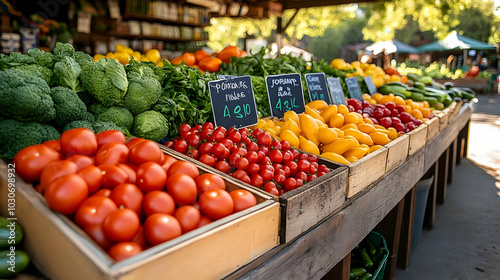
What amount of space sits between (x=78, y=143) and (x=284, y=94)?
187 centimetres

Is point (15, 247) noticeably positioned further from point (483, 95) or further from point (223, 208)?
point (483, 95)

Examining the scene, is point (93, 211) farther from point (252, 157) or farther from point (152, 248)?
point (252, 157)

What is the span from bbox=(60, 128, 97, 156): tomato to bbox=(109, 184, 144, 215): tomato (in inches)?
11.1

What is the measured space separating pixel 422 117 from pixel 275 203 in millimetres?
2628

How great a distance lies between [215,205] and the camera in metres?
1.21

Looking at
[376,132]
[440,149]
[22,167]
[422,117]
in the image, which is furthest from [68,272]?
[440,149]

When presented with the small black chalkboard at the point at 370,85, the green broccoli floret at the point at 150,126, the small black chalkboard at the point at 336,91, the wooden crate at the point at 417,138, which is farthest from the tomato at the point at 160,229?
the small black chalkboard at the point at 370,85

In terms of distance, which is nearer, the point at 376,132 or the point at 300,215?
the point at 300,215

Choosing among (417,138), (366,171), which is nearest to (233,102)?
(366,171)

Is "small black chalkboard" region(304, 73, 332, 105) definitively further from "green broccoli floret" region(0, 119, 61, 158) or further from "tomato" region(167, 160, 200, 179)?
"green broccoli floret" region(0, 119, 61, 158)

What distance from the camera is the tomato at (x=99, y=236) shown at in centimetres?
104

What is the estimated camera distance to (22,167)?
1.26 metres

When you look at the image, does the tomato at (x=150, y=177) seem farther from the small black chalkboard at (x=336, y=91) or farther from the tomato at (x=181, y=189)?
the small black chalkboard at (x=336, y=91)

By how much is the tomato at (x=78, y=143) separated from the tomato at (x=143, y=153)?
16 centimetres
